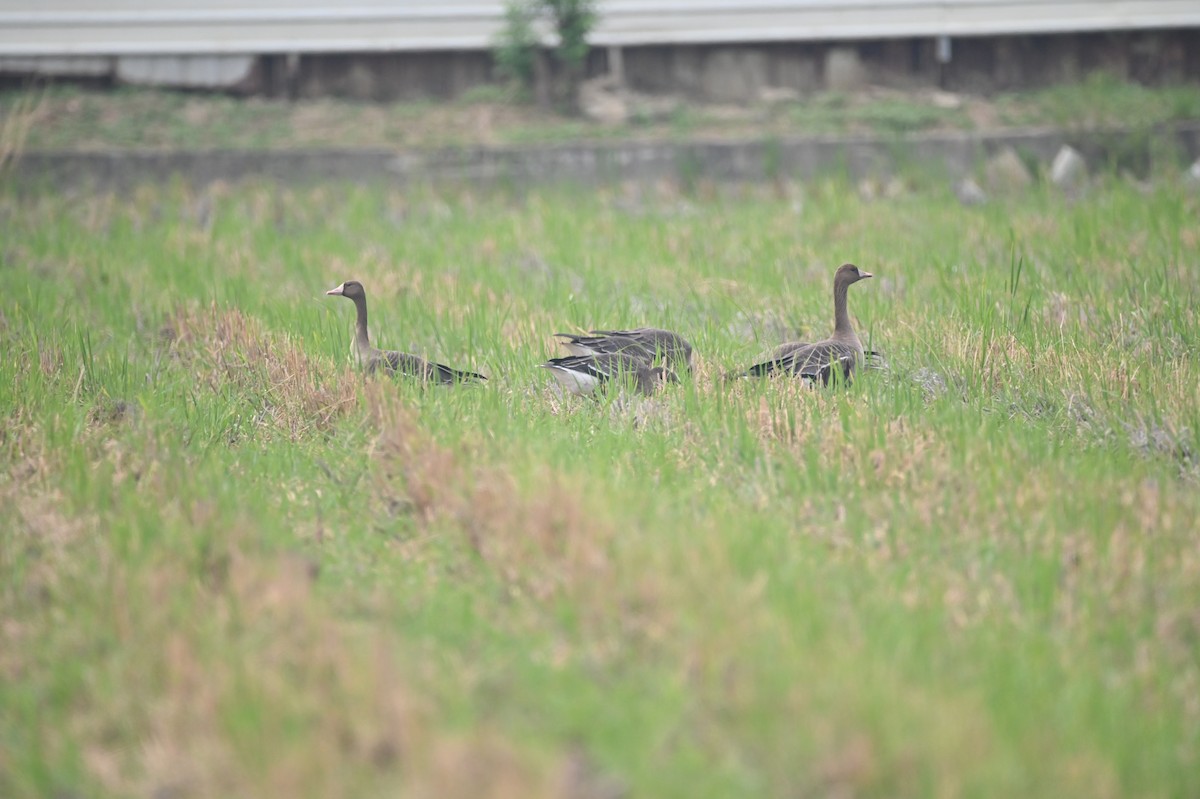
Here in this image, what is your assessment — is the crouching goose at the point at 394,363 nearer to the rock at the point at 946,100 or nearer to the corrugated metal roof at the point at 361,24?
the corrugated metal roof at the point at 361,24

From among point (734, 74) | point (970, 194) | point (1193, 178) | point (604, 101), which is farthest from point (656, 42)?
point (1193, 178)

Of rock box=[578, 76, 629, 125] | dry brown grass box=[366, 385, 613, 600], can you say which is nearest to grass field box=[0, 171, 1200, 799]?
dry brown grass box=[366, 385, 613, 600]

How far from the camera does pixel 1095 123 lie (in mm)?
12500

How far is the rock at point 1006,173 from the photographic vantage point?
465 inches

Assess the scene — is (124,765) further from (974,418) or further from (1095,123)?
(1095,123)

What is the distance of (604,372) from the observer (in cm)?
662

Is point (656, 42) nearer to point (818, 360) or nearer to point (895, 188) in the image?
point (895, 188)

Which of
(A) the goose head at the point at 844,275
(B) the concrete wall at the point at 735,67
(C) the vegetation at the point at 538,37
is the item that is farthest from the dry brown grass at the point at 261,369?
(B) the concrete wall at the point at 735,67

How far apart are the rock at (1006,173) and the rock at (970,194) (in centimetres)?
33

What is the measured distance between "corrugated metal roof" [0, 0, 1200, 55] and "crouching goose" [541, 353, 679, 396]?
829 cm

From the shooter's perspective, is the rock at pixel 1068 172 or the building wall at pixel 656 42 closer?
the rock at pixel 1068 172

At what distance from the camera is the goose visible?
6922 mm

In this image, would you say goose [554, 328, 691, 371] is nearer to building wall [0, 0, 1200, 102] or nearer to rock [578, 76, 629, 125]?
rock [578, 76, 629, 125]

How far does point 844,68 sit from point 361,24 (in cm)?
538
